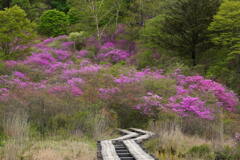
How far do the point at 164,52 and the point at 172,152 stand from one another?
44.3 ft

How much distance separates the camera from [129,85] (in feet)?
42.8

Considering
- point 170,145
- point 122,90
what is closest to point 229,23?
point 122,90

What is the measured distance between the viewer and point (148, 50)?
22031 millimetres

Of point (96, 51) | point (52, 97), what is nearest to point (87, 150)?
point (52, 97)

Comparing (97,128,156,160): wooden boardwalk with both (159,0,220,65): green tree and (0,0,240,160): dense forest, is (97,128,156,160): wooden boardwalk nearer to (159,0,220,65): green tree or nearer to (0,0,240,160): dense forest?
(0,0,240,160): dense forest

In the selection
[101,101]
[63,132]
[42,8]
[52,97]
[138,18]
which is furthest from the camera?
[42,8]

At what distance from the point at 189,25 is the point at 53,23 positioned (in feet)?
56.4

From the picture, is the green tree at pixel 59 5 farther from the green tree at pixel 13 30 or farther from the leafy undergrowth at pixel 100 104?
the leafy undergrowth at pixel 100 104

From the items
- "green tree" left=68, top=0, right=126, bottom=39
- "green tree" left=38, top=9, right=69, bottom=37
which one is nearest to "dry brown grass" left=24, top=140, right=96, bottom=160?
"green tree" left=68, top=0, right=126, bottom=39

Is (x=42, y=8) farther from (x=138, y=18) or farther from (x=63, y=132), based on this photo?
(x=63, y=132)

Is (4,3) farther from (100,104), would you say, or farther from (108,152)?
(108,152)

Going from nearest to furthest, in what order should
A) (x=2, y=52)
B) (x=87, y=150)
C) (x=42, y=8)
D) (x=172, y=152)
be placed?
(x=87, y=150), (x=172, y=152), (x=2, y=52), (x=42, y=8)

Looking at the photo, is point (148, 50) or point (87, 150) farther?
point (148, 50)

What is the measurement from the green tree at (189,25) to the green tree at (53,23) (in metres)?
14.6
